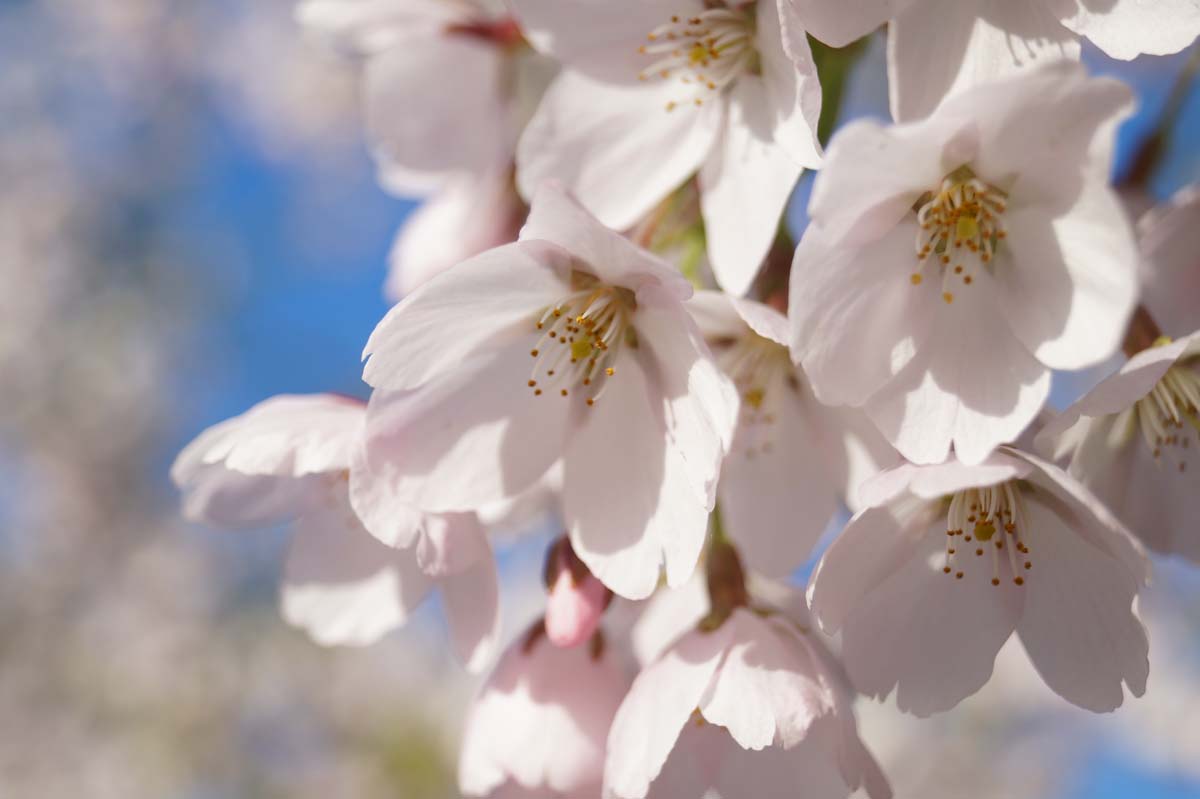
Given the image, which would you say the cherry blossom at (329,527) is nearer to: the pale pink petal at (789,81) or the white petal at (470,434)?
the white petal at (470,434)

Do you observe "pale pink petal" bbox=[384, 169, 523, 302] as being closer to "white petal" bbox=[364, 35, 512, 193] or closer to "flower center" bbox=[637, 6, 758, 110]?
"white petal" bbox=[364, 35, 512, 193]

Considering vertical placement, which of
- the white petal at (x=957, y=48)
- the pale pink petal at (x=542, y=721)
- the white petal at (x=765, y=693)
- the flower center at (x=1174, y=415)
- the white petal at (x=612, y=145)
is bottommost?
the pale pink petal at (x=542, y=721)

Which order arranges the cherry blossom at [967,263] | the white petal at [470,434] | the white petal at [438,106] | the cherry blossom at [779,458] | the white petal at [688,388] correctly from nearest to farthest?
the cherry blossom at [967,263], the white petal at [688,388], the white petal at [470,434], the cherry blossom at [779,458], the white petal at [438,106]

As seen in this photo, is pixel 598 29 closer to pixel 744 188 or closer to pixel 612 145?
pixel 612 145

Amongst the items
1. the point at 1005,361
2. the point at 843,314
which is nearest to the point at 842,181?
the point at 843,314

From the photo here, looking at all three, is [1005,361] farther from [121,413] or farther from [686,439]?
[121,413]

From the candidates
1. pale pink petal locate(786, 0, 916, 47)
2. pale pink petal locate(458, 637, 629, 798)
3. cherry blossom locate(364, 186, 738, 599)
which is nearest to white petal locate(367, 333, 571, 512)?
cherry blossom locate(364, 186, 738, 599)

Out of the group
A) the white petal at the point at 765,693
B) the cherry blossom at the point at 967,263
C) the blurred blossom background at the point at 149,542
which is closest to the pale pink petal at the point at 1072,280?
the cherry blossom at the point at 967,263

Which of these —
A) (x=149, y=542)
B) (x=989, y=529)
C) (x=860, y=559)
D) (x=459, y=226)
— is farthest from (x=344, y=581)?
(x=149, y=542)
